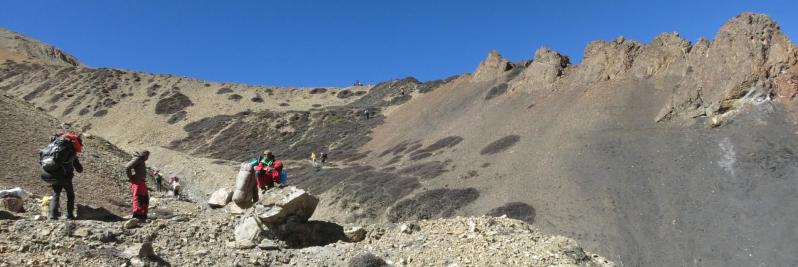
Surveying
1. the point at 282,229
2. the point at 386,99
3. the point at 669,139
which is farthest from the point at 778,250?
the point at 386,99

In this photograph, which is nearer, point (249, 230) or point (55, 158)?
point (55, 158)

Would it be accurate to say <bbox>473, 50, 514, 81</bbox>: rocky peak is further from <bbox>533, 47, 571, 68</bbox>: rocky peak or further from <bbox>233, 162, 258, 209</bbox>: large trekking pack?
<bbox>233, 162, 258, 209</bbox>: large trekking pack

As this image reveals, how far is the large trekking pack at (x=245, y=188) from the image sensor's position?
13.3m

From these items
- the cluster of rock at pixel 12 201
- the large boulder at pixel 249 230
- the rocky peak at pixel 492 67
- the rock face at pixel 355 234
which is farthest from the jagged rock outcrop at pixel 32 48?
the rock face at pixel 355 234

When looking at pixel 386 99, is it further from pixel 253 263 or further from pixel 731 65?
pixel 253 263

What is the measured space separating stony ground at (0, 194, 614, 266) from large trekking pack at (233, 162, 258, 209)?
0.46m

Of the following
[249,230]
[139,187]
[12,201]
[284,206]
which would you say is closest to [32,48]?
[12,201]

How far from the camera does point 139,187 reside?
11.6m

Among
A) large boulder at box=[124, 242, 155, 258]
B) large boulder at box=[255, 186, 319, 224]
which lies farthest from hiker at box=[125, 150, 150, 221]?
large boulder at box=[255, 186, 319, 224]

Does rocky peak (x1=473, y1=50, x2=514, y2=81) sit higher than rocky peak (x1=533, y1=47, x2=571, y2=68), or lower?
higher

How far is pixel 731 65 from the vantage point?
3734 centimetres

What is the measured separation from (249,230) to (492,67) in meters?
58.7

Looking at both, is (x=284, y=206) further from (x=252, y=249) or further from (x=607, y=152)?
(x=607, y=152)

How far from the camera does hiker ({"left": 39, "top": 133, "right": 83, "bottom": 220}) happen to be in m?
10.4
